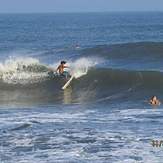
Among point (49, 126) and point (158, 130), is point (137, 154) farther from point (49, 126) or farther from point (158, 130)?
point (49, 126)

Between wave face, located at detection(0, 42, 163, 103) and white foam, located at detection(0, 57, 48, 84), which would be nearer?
wave face, located at detection(0, 42, 163, 103)

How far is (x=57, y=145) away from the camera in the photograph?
1384 cm

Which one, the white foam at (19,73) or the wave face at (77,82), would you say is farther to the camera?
the white foam at (19,73)

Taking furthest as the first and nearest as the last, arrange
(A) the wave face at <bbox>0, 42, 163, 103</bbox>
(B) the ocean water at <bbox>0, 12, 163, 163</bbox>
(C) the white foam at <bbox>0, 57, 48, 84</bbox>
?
(C) the white foam at <bbox>0, 57, 48, 84</bbox>, (A) the wave face at <bbox>0, 42, 163, 103</bbox>, (B) the ocean water at <bbox>0, 12, 163, 163</bbox>

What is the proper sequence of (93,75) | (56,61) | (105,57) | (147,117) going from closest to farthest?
(147,117) → (93,75) → (56,61) → (105,57)

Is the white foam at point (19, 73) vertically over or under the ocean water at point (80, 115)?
over

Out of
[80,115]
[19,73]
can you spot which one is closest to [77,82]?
[19,73]

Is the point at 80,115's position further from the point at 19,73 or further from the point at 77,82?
the point at 19,73

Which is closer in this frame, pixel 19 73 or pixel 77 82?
pixel 77 82

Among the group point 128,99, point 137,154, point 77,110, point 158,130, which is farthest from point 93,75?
point 137,154

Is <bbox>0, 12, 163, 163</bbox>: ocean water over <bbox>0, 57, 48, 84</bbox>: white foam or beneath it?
beneath

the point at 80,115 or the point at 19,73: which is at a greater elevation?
the point at 19,73

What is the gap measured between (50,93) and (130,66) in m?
10.2

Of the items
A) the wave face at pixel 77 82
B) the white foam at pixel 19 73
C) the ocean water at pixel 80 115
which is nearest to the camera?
the ocean water at pixel 80 115
